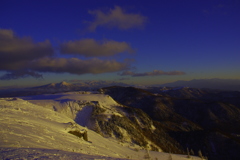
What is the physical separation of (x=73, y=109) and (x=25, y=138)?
2985 cm

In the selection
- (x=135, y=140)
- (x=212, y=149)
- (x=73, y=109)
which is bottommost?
(x=212, y=149)

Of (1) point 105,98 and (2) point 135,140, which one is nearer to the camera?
(2) point 135,140

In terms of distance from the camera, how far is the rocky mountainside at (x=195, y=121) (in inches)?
1994

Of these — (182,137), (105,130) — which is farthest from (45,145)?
(182,137)

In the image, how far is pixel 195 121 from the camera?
9325 cm

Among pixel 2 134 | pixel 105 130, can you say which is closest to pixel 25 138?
pixel 2 134

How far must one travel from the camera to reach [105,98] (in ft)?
186

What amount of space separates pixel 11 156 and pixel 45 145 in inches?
160

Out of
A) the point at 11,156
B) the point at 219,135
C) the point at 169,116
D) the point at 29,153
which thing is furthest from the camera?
the point at 169,116

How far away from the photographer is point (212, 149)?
50031 millimetres

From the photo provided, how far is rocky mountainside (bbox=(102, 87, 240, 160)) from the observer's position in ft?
166

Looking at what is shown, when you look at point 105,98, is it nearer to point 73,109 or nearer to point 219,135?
point 73,109

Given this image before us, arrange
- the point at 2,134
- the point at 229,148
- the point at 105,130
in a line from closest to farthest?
the point at 2,134, the point at 105,130, the point at 229,148

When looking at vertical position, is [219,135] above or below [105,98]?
below
